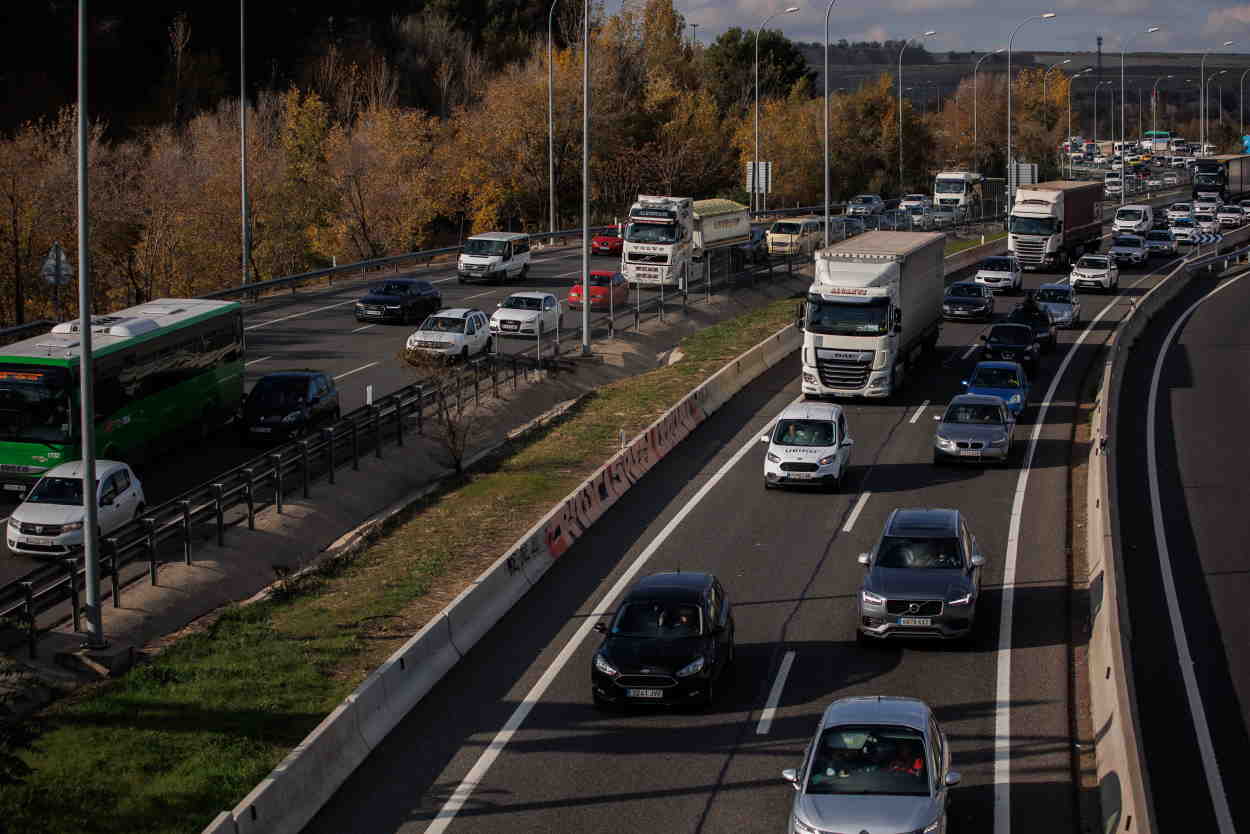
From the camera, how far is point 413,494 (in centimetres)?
3569

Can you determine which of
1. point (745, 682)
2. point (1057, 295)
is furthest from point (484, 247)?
point (745, 682)

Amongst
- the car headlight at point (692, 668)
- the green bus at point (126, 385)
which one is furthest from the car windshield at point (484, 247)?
the car headlight at point (692, 668)

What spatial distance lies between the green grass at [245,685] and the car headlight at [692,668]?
4506mm

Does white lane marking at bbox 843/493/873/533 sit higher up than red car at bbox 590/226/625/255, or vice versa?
red car at bbox 590/226/625/255

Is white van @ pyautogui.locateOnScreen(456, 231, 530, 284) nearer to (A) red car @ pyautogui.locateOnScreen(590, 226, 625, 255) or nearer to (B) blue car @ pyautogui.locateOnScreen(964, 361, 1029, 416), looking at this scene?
(A) red car @ pyautogui.locateOnScreen(590, 226, 625, 255)

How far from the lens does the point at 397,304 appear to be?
→ 54.1 meters

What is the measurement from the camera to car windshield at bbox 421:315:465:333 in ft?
153

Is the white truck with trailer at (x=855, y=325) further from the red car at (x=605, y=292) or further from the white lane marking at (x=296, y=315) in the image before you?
the white lane marking at (x=296, y=315)

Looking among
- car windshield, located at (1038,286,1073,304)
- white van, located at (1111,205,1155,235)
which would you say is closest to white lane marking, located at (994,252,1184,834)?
car windshield, located at (1038,286,1073,304)

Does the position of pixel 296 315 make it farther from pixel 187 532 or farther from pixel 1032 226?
pixel 1032 226

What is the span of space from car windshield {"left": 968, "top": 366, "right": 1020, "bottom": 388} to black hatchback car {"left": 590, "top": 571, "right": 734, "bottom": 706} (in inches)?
768

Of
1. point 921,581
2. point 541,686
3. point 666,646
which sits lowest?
point 541,686

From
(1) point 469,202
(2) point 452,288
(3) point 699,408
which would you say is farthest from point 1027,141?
(3) point 699,408

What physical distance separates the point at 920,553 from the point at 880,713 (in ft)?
24.5
